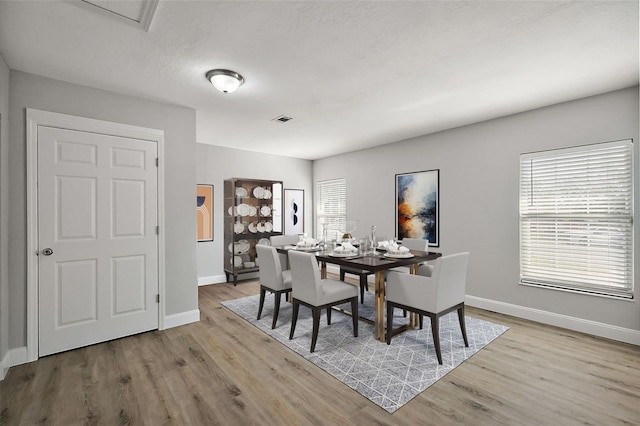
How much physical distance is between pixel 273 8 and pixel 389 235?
4125 mm

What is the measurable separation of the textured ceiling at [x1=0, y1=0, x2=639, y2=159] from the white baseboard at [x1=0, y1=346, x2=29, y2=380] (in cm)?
242

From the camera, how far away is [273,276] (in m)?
3.42

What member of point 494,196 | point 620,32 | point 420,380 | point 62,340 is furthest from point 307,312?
point 620,32

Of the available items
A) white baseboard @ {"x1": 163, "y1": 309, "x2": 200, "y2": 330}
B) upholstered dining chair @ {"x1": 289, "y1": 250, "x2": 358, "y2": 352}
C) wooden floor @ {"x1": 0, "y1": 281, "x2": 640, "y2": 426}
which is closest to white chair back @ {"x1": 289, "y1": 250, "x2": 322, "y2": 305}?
upholstered dining chair @ {"x1": 289, "y1": 250, "x2": 358, "y2": 352}

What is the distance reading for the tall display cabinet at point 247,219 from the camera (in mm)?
5371

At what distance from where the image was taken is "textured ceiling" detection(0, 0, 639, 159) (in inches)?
72.3

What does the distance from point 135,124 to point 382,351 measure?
3.42 metres

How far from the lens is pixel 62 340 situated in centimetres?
279

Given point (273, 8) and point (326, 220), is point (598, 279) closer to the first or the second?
point (273, 8)

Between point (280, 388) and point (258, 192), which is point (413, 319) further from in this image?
point (258, 192)

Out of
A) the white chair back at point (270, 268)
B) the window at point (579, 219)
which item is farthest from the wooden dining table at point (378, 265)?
the window at point (579, 219)

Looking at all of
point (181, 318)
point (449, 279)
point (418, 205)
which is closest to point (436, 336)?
point (449, 279)

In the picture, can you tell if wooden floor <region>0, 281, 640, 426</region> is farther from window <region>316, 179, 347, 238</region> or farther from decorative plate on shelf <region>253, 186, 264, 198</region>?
window <region>316, 179, 347, 238</region>

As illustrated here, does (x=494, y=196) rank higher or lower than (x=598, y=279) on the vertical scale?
higher
